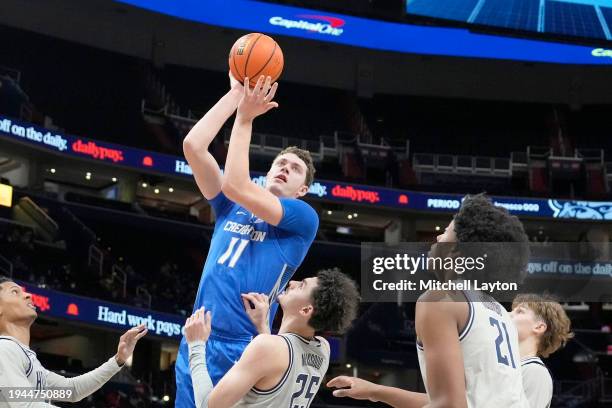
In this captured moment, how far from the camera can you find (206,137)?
475 cm

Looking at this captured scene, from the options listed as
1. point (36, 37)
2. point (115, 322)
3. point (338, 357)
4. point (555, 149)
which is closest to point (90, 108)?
point (36, 37)

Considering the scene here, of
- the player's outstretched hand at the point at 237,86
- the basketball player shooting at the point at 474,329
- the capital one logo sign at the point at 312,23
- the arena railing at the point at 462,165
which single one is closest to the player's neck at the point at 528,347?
the basketball player shooting at the point at 474,329

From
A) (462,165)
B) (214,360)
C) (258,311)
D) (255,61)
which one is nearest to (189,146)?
(255,61)

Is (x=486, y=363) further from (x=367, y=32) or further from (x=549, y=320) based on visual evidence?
(x=367, y=32)

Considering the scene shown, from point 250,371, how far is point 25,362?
7.53ft

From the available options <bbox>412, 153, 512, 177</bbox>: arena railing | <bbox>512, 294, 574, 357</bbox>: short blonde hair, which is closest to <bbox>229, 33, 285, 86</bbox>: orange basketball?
<bbox>512, 294, 574, 357</bbox>: short blonde hair

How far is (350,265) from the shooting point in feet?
93.0

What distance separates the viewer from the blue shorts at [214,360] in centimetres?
455

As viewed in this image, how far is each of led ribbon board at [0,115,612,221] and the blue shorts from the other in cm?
1938

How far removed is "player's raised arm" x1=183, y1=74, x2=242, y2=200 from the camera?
475 centimetres

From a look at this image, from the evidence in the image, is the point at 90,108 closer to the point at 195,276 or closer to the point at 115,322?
the point at 195,276

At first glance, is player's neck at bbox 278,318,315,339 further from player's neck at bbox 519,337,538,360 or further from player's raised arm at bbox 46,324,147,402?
player's raised arm at bbox 46,324,147,402

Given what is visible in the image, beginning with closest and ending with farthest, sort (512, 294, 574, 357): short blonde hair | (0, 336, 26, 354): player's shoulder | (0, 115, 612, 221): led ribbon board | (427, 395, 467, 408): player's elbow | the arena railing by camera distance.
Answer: (427, 395, 467, 408): player's elbow, (512, 294, 574, 357): short blonde hair, (0, 336, 26, 354): player's shoulder, (0, 115, 612, 221): led ribbon board, the arena railing

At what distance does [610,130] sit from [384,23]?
8.57m
